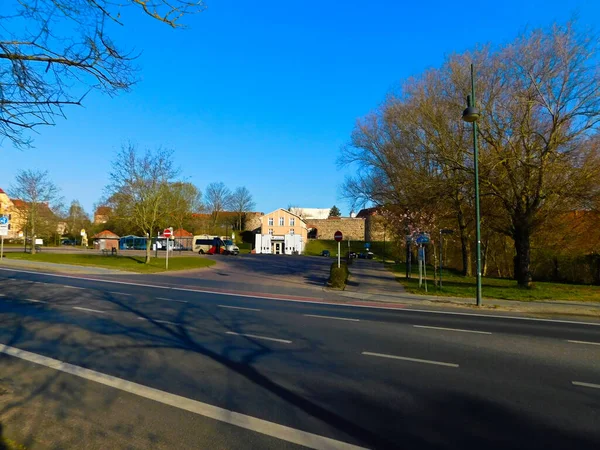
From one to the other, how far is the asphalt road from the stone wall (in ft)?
323

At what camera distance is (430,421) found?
453 cm

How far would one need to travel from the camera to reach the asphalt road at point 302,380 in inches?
166

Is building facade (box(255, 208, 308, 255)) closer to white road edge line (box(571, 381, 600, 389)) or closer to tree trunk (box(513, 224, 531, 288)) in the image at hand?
tree trunk (box(513, 224, 531, 288))

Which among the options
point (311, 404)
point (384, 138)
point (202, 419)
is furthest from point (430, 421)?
point (384, 138)

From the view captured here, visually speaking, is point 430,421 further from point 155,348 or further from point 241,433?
point 155,348

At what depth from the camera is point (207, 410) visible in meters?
4.73

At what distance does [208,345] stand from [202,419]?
132 inches

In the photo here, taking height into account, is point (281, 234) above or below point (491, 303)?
above

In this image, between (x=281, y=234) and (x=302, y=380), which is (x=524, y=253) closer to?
(x=302, y=380)

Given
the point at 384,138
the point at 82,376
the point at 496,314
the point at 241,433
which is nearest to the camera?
the point at 241,433

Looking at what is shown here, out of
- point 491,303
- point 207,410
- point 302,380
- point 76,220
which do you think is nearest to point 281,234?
point 76,220

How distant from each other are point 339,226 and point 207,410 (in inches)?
4119

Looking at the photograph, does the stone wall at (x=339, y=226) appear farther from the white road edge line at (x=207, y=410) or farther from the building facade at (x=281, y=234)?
the white road edge line at (x=207, y=410)

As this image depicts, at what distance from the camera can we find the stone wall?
359ft
